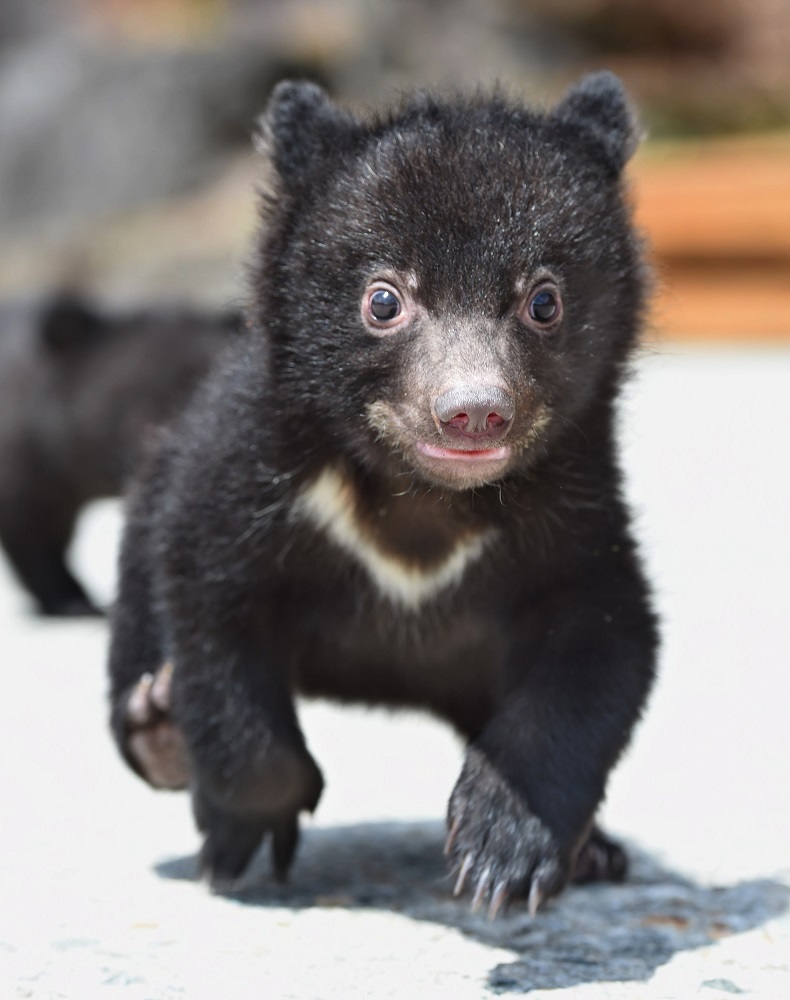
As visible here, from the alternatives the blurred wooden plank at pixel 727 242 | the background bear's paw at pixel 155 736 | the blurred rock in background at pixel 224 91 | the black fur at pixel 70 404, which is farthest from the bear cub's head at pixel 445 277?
the blurred rock in background at pixel 224 91

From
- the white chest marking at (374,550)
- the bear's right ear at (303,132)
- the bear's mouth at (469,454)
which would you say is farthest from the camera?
the bear's right ear at (303,132)

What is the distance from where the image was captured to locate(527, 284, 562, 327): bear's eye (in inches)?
148

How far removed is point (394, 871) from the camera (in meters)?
4.18

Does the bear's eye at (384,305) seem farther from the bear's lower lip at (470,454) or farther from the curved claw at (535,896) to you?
the curved claw at (535,896)

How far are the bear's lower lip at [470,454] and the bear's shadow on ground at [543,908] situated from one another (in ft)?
3.38

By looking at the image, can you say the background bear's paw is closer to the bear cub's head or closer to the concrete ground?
the concrete ground

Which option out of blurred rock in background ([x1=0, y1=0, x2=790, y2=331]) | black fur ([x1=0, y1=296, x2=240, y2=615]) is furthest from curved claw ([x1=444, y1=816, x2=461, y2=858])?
blurred rock in background ([x1=0, y1=0, x2=790, y2=331])

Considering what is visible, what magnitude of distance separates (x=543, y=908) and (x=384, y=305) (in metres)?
1.40

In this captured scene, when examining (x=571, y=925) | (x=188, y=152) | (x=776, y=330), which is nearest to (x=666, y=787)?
(x=571, y=925)

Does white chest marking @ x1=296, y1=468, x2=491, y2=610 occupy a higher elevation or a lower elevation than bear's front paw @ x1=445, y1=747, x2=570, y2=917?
higher

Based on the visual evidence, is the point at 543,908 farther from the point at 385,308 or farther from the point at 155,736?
the point at 385,308

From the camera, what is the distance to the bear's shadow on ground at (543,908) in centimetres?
343

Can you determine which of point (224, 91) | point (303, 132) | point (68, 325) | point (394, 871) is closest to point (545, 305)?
point (303, 132)

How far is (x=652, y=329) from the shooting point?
4.43 m
